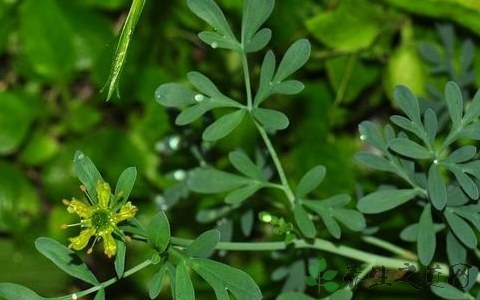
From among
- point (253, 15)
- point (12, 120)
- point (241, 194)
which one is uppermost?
point (253, 15)

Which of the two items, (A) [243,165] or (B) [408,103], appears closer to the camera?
(B) [408,103]

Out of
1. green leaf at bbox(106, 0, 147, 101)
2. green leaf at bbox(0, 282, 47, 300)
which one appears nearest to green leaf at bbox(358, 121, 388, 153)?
green leaf at bbox(106, 0, 147, 101)

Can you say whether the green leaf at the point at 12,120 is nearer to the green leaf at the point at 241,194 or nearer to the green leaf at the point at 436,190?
the green leaf at the point at 241,194

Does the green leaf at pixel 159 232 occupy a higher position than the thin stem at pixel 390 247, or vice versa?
the green leaf at pixel 159 232

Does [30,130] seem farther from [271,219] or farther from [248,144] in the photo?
[271,219]

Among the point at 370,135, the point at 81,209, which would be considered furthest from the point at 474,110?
the point at 81,209

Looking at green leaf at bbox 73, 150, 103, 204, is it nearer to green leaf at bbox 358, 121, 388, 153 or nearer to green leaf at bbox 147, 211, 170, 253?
green leaf at bbox 147, 211, 170, 253

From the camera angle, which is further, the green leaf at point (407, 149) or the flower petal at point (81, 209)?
the green leaf at point (407, 149)

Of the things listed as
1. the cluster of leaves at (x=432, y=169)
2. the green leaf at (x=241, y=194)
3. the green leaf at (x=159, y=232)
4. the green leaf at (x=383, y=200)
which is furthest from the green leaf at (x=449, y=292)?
the green leaf at (x=159, y=232)

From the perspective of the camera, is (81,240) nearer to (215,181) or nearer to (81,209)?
(81,209)
